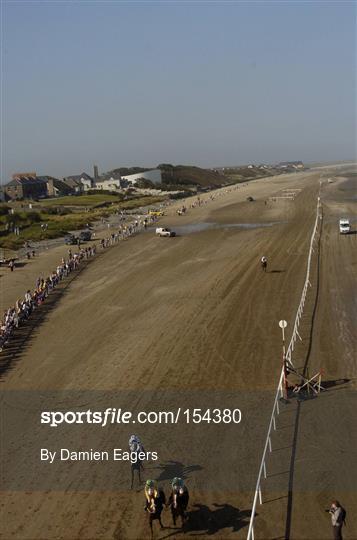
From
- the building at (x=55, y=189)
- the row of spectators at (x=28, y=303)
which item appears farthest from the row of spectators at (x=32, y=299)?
the building at (x=55, y=189)

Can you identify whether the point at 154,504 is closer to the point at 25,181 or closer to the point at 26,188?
the point at 26,188

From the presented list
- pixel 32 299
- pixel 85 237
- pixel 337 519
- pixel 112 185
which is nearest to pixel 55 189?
pixel 112 185

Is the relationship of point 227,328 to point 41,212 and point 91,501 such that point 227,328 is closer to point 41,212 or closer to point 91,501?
point 91,501

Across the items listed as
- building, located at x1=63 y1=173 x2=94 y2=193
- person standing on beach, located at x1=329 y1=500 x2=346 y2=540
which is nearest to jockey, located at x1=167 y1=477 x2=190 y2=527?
person standing on beach, located at x1=329 y1=500 x2=346 y2=540

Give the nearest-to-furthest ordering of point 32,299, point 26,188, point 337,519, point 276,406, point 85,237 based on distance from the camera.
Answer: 1. point 337,519
2. point 276,406
3. point 32,299
4. point 85,237
5. point 26,188

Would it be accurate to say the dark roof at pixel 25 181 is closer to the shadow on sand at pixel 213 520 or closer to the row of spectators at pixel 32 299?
the row of spectators at pixel 32 299

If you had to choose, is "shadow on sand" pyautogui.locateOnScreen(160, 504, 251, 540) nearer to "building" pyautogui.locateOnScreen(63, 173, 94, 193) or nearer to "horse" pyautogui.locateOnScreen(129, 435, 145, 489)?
"horse" pyautogui.locateOnScreen(129, 435, 145, 489)
